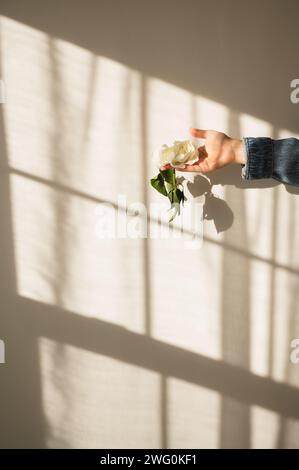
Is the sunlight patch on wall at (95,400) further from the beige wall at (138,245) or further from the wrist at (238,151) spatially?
the wrist at (238,151)

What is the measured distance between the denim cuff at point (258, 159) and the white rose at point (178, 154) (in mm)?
208

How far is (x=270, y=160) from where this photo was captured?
1.53 meters

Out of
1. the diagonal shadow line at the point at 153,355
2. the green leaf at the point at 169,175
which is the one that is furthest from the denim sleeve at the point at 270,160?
the diagonal shadow line at the point at 153,355

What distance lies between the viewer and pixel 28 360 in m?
1.81

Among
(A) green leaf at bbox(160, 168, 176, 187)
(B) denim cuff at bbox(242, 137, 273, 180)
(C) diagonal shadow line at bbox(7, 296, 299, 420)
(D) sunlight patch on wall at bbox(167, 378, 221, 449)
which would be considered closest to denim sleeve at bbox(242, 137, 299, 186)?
(B) denim cuff at bbox(242, 137, 273, 180)

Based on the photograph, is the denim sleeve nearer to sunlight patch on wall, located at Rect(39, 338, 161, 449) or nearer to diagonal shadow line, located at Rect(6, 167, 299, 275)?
diagonal shadow line, located at Rect(6, 167, 299, 275)

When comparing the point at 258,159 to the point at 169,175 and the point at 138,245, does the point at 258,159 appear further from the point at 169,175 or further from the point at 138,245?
the point at 138,245

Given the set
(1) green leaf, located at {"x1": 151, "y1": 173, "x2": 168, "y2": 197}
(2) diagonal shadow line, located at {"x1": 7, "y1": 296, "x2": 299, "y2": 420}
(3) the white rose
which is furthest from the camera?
(2) diagonal shadow line, located at {"x1": 7, "y1": 296, "x2": 299, "y2": 420}

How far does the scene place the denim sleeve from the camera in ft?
4.99

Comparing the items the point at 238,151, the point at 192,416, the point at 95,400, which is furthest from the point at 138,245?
the point at 192,416

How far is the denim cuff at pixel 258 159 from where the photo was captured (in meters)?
1.52

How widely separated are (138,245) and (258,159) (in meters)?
0.64

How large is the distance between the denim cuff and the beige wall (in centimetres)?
20

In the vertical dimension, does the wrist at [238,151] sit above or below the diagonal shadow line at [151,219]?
above
